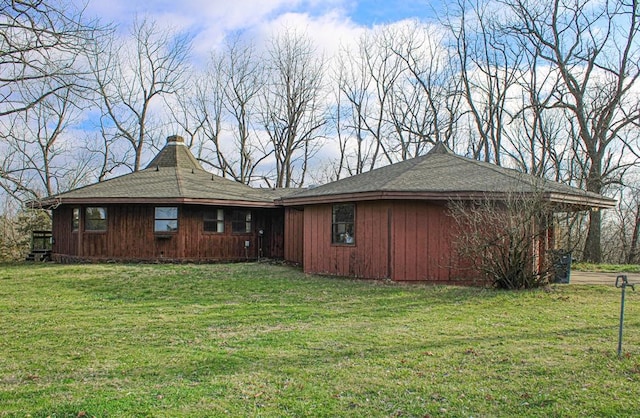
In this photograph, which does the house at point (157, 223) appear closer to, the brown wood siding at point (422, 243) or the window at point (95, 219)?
the window at point (95, 219)

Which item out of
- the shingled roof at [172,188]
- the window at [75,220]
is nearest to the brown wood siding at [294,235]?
the shingled roof at [172,188]

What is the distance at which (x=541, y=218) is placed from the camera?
9.63 m

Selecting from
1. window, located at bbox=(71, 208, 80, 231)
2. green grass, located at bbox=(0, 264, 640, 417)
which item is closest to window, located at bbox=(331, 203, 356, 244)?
green grass, located at bbox=(0, 264, 640, 417)

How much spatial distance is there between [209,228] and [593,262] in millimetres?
14708

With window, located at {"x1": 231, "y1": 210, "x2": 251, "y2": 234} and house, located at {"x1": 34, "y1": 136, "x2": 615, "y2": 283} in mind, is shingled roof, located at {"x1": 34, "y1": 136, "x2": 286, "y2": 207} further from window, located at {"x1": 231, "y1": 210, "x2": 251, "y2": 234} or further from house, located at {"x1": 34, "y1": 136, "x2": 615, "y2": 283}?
window, located at {"x1": 231, "y1": 210, "x2": 251, "y2": 234}

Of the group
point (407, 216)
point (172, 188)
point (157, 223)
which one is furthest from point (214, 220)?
point (407, 216)

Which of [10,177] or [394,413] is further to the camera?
[10,177]

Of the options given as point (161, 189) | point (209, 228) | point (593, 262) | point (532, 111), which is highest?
point (532, 111)

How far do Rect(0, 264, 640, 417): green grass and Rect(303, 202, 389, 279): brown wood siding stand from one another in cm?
210

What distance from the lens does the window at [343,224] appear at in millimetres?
12156

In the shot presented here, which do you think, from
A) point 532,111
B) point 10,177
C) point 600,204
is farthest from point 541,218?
point 532,111

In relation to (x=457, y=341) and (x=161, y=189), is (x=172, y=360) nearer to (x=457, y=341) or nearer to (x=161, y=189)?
(x=457, y=341)

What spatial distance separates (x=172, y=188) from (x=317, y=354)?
12.7 metres

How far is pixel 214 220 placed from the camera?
16.9 meters
